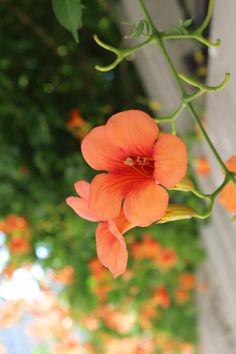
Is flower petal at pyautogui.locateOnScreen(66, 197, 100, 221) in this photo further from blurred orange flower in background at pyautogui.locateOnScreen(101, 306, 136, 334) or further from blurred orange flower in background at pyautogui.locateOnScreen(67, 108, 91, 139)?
blurred orange flower in background at pyautogui.locateOnScreen(101, 306, 136, 334)

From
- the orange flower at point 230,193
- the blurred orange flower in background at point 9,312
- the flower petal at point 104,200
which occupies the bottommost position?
the blurred orange flower in background at point 9,312

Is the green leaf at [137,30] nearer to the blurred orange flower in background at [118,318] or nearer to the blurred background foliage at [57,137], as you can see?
the blurred background foliage at [57,137]

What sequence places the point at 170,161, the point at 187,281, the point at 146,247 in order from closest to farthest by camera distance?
the point at 170,161 → the point at 146,247 → the point at 187,281

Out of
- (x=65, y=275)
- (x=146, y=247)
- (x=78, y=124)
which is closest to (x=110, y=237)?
(x=78, y=124)

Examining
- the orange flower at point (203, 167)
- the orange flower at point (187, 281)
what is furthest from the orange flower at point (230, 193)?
the orange flower at point (187, 281)

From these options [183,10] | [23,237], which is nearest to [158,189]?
[183,10]

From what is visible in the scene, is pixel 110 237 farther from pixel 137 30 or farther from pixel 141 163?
pixel 137 30

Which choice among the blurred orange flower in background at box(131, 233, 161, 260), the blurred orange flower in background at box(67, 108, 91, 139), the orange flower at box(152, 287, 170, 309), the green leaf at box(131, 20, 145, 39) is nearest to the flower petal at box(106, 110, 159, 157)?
the green leaf at box(131, 20, 145, 39)
